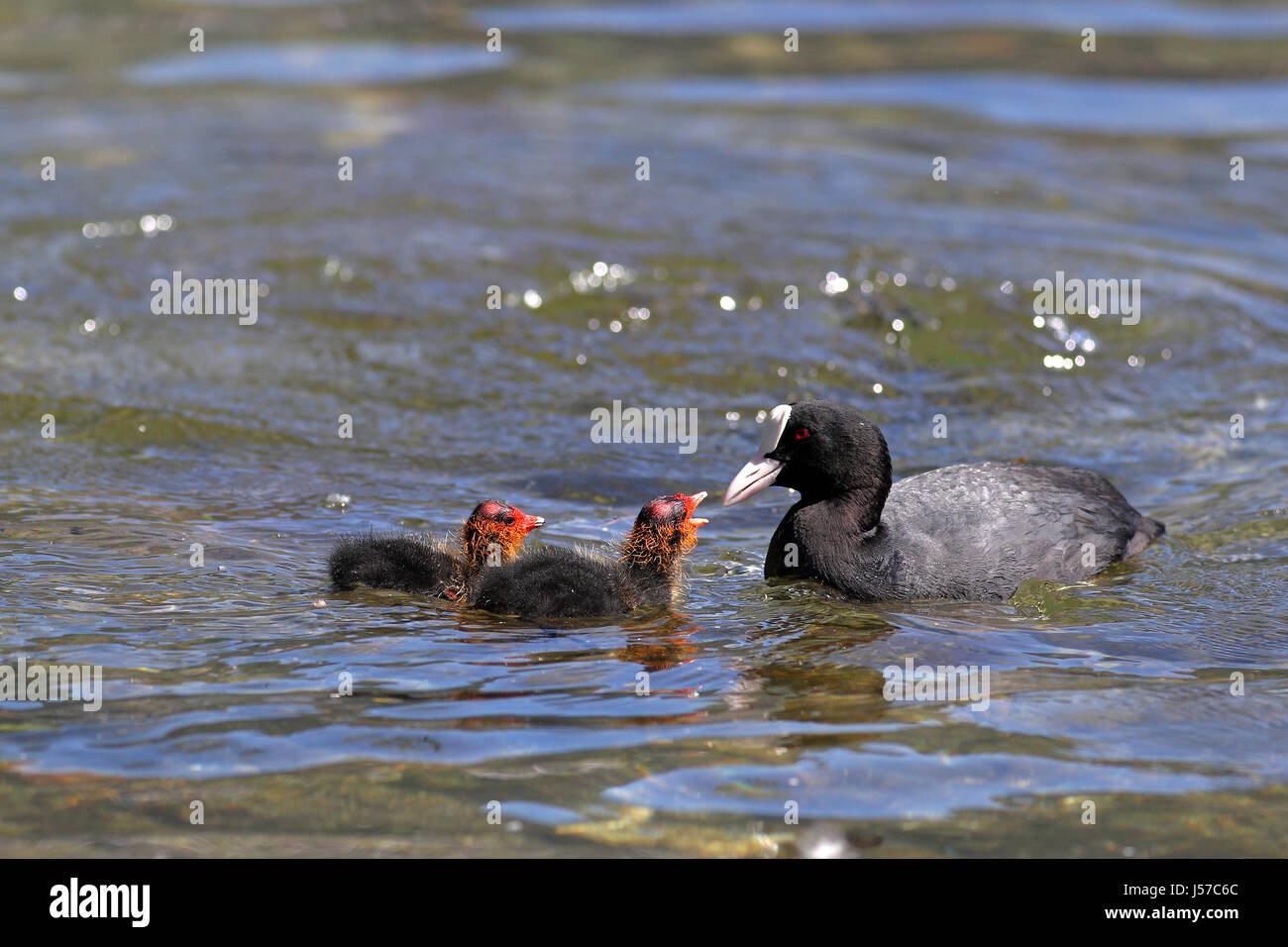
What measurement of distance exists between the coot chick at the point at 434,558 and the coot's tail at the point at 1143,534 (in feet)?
10.1

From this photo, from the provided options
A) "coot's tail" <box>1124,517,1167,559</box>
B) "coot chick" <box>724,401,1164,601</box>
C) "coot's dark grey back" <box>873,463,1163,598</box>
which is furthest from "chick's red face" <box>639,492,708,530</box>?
"coot's tail" <box>1124,517,1167,559</box>

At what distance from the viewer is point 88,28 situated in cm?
1903

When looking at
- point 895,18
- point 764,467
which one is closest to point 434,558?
point 764,467

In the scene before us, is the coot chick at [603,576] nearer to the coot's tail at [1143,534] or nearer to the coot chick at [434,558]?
the coot chick at [434,558]

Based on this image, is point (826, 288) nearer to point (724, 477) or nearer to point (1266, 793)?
point (724, 477)

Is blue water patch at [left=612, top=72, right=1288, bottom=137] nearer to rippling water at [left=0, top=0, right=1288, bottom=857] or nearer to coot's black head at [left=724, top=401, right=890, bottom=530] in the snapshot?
rippling water at [left=0, top=0, right=1288, bottom=857]

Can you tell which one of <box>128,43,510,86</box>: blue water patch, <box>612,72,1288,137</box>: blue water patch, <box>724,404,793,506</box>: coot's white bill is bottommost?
<box>724,404,793,506</box>: coot's white bill

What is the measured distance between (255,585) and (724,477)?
3.11 metres

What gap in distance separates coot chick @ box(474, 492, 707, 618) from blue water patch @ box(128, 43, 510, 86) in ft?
39.6

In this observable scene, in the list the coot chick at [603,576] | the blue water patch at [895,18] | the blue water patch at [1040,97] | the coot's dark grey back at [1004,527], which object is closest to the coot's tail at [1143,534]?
the coot's dark grey back at [1004,527]

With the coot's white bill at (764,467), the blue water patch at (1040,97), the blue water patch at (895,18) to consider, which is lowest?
the coot's white bill at (764,467)

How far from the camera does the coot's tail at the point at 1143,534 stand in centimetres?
804

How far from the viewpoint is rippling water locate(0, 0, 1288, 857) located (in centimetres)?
538

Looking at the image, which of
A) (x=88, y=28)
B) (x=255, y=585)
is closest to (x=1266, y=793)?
(x=255, y=585)
